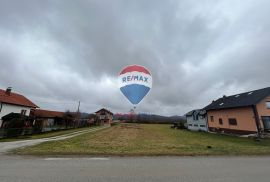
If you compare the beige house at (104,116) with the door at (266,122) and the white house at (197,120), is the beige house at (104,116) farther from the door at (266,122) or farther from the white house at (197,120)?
the door at (266,122)

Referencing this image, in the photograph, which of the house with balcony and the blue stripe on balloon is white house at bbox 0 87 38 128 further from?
the house with balcony

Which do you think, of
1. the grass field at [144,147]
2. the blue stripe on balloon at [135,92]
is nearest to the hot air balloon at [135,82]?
the blue stripe on balloon at [135,92]

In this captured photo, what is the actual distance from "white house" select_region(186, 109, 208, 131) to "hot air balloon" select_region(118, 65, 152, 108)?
21.8 m

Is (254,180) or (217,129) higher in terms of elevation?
(217,129)

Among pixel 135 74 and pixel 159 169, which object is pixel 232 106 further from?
pixel 159 169

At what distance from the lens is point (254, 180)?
553 centimetres

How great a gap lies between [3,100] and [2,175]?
2849 cm

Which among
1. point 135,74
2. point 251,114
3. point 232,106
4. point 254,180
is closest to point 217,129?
point 232,106

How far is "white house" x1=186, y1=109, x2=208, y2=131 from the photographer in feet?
121

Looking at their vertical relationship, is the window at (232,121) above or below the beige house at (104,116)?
below

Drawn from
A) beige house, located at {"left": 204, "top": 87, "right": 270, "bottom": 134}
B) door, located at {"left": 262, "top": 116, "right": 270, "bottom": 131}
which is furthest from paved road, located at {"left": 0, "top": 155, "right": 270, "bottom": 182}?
door, located at {"left": 262, "top": 116, "right": 270, "bottom": 131}

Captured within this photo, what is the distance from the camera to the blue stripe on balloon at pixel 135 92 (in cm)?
1886

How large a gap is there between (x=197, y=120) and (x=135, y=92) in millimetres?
26571

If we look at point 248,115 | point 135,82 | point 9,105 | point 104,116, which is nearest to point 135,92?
point 135,82
